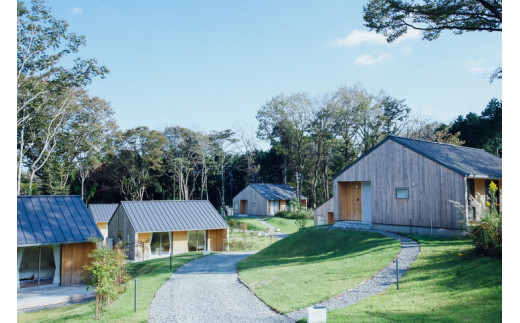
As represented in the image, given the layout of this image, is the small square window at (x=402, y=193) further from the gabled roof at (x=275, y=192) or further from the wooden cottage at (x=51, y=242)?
the gabled roof at (x=275, y=192)

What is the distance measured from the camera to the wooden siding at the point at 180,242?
68.7 ft

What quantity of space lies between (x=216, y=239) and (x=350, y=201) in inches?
341

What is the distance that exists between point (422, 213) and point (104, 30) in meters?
13.2

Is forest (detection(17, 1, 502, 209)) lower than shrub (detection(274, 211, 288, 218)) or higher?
higher

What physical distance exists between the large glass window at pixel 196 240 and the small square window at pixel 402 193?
11.6 meters

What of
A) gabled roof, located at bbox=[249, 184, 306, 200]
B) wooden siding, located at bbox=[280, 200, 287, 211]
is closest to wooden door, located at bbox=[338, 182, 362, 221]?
gabled roof, located at bbox=[249, 184, 306, 200]

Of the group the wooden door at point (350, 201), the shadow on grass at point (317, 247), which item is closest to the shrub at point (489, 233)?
the shadow on grass at point (317, 247)

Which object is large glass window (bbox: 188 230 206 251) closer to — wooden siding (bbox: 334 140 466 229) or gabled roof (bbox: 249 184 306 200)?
wooden siding (bbox: 334 140 466 229)

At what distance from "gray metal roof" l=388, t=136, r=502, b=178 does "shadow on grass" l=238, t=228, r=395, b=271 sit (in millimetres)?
3978

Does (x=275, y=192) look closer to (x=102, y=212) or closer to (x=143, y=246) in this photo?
(x=102, y=212)

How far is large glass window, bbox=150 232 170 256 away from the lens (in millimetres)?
20484

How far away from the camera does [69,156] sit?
35.7 m
